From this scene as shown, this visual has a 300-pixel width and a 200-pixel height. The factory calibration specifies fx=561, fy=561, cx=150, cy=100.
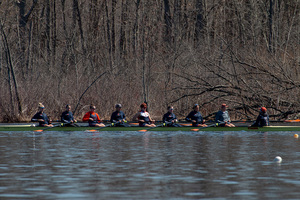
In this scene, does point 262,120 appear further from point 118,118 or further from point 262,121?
point 118,118

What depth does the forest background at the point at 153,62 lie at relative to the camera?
27.7 m

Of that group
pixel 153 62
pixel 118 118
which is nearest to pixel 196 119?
pixel 118 118

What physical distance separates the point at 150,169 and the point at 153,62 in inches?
794

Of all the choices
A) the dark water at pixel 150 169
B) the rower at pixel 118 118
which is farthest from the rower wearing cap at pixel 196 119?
the dark water at pixel 150 169

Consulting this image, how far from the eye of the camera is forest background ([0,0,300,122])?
27688 millimetres

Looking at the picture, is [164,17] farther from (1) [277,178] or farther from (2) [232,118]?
(1) [277,178]

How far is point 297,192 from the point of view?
9.21m

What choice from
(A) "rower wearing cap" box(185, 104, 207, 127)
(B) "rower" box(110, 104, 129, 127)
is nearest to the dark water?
(A) "rower wearing cap" box(185, 104, 207, 127)

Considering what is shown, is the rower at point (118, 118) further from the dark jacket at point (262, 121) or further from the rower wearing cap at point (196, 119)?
the dark jacket at point (262, 121)

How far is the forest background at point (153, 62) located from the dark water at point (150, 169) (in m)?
8.37

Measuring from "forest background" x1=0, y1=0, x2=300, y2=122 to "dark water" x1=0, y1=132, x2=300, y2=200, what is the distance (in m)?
8.37

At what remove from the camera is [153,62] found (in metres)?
32.1

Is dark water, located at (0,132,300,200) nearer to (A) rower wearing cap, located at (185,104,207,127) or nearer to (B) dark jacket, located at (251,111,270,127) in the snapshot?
(B) dark jacket, located at (251,111,270,127)

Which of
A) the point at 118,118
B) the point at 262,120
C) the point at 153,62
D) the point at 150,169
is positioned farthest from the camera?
the point at 153,62
